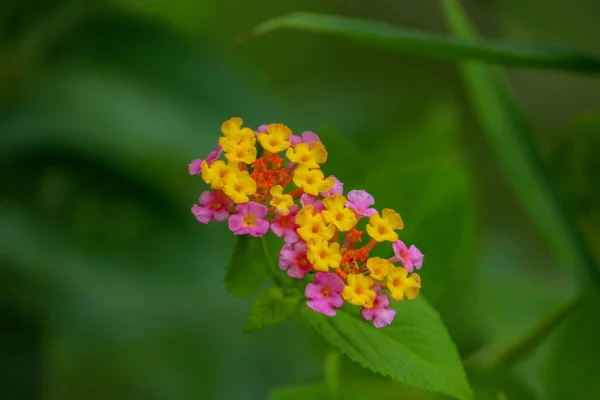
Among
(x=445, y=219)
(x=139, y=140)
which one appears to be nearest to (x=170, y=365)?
(x=139, y=140)

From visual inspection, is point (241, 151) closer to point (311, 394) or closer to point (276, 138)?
point (276, 138)

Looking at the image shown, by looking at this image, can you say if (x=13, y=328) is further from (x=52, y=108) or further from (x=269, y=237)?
(x=269, y=237)

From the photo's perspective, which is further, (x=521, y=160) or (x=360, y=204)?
(x=521, y=160)

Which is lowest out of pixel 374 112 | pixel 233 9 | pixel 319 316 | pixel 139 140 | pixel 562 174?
pixel 319 316

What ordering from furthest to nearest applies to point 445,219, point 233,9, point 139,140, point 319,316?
point 233,9 → point 139,140 → point 445,219 → point 319,316

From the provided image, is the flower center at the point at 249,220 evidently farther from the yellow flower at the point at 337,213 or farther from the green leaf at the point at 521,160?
the green leaf at the point at 521,160

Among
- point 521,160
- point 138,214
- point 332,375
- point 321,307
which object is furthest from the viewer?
point 138,214

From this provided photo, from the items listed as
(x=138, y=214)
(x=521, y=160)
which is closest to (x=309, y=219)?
(x=521, y=160)

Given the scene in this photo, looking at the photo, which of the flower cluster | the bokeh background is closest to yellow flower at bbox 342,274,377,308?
the flower cluster
